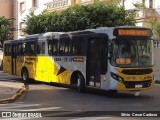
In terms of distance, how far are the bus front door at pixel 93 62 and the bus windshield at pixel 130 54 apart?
1078mm

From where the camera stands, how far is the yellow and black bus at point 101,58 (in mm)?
16438

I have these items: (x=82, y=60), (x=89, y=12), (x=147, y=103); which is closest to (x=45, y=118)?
(x=147, y=103)

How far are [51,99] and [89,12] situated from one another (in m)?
18.0

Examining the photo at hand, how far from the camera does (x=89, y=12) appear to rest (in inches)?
1312

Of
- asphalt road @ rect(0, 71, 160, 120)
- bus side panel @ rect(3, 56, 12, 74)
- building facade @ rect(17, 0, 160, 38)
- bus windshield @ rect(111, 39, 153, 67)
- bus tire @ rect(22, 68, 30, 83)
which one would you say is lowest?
asphalt road @ rect(0, 71, 160, 120)

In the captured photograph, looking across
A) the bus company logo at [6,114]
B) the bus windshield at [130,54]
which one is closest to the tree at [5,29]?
the bus windshield at [130,54]

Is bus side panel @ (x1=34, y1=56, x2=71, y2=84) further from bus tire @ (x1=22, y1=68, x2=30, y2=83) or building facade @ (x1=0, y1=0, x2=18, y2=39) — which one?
building facade @ (x1=0, y1=0, x2=18, y2=39)

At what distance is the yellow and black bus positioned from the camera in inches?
647

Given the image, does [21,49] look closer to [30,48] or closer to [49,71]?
[30,48]

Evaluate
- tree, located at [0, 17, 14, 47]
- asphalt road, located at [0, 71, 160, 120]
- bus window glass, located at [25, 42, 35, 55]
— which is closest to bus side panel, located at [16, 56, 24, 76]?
bus window glass, located at [25, 42, 35, 55]

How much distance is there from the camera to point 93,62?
17859mm

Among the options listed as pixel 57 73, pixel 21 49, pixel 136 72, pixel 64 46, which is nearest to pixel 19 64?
pixel 21 49

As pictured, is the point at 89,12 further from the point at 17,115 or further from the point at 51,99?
the point at 17,115

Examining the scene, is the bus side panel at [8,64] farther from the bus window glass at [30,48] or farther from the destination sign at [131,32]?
the destination sign at [131,32]
